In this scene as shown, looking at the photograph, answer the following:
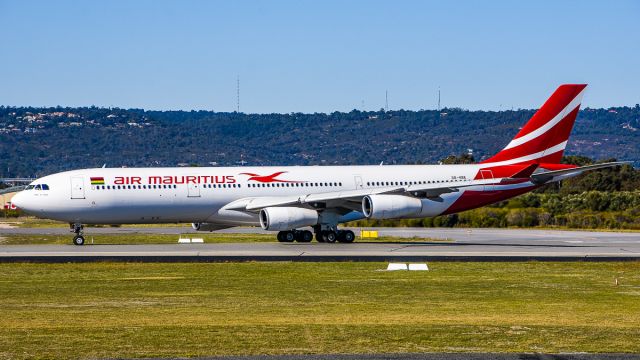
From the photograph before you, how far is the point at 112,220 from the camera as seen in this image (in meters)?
47.0

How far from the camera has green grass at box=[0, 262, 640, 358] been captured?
17984 mm

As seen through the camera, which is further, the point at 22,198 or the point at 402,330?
the point at 22,198

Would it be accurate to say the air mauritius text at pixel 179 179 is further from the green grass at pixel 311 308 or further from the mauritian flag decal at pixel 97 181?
the green grass at pixel 311 308

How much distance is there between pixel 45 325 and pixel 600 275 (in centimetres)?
1827

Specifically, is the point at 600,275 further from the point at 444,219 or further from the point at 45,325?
the point at 444,219

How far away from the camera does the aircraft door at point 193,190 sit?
47156 millimetres

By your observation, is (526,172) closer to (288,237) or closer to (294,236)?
(294,236)

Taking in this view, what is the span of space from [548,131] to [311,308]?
29.7 metres

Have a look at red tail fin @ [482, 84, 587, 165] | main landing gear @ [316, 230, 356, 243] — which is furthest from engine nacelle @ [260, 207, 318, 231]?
red tail fin @ [482, 84, 587, 165]

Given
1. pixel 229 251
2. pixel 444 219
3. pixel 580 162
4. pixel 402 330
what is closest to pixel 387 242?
pixel 229 251

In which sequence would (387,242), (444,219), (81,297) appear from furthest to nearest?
(444,219)
(387,242)
(81,297)

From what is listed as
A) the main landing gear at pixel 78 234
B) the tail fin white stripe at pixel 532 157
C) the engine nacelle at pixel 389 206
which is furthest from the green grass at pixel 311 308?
the tail fin white stripe at pixel 532 157

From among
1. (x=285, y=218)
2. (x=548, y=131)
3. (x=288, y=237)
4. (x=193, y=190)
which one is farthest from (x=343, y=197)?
(x=548, y=131)

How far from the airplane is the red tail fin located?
0.16ft
